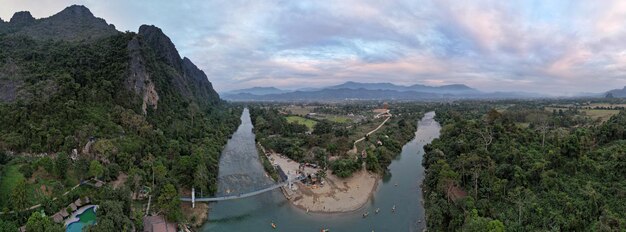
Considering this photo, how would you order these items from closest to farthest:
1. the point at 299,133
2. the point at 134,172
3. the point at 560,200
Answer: the point at 560,200 < the point at 134,172 < the point at 299,133

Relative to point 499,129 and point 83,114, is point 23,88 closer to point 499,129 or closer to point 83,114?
point 83,114

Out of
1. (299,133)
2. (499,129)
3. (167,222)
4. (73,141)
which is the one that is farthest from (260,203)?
(299,133)

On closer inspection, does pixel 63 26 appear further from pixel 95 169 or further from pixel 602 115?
pixel 602 115

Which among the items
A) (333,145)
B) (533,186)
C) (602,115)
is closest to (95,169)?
(333,145)

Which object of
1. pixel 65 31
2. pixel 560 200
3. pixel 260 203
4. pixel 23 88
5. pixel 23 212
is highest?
pixel 65 31

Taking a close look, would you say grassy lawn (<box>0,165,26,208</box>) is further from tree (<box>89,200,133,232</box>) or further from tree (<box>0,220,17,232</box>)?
tree (<box>89,200,133,232</box>)

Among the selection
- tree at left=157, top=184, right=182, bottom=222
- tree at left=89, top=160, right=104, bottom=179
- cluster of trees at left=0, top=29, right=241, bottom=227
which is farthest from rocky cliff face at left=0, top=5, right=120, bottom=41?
tree at left=157, top=184, right=182, bottom=222

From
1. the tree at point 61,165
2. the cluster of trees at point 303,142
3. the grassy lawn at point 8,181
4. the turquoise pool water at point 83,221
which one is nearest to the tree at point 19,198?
the grassy lawn at point 8,181

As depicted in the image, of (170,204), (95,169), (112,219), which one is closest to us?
(112,219)
